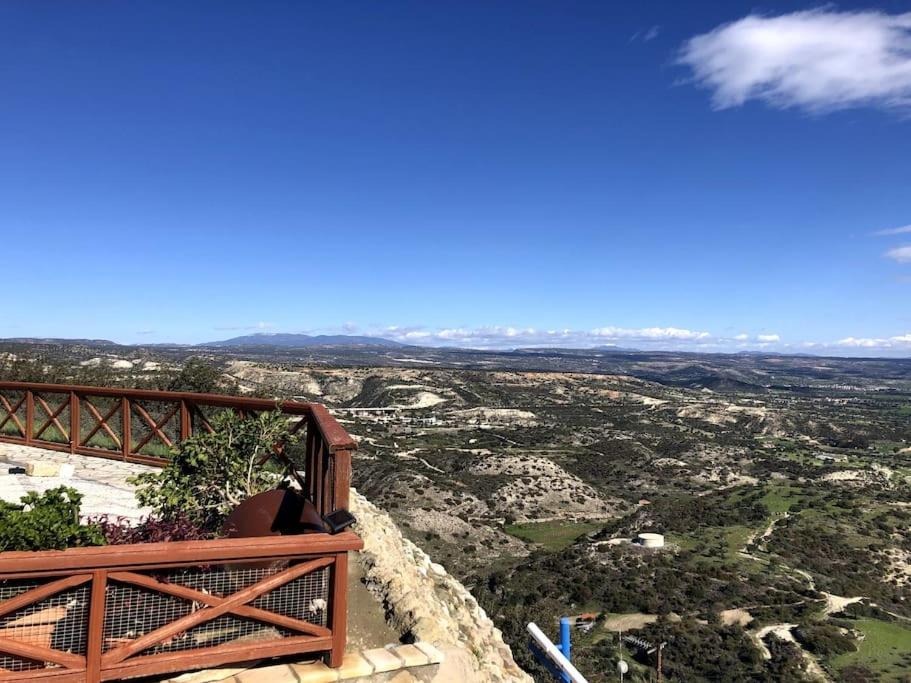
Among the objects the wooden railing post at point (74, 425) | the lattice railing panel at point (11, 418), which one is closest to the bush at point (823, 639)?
the wooden railing post at point (74, 425)

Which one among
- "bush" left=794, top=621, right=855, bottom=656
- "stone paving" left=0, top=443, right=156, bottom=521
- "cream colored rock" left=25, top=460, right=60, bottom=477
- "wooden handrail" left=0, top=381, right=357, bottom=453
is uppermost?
"wooden handrail" left=0, top=381, right=357, bottom=453

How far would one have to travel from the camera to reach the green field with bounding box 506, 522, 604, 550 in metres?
46.3

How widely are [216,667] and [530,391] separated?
117 m

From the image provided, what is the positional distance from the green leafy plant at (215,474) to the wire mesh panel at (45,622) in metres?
1.46

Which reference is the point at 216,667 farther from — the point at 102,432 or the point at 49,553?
the point at 102,432

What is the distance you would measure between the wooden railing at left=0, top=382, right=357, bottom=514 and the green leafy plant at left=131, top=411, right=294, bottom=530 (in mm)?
565

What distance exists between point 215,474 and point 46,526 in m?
1.93

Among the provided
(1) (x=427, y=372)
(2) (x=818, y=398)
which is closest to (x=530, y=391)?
A: (1) (x=427, y=372)

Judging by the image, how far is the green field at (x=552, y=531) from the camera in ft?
152

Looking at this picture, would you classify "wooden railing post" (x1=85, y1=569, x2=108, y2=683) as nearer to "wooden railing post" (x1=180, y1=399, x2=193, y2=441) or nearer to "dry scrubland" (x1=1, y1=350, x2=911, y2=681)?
"wooden railing post" (x1=180, y1=399, x2=193, y2=441)

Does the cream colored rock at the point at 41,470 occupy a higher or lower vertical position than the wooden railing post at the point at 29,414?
lower

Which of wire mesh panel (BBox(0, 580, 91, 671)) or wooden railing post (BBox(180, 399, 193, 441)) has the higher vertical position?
wooden railing post (BBox(180, 399, 193, 441))

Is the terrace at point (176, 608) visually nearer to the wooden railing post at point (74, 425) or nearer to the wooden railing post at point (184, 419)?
the wooden railing post at point (184, 419)

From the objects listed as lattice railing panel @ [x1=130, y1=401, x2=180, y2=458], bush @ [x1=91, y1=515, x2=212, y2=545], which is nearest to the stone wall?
bush @ [x1=91, y1=515, x2=212, y2=545]
